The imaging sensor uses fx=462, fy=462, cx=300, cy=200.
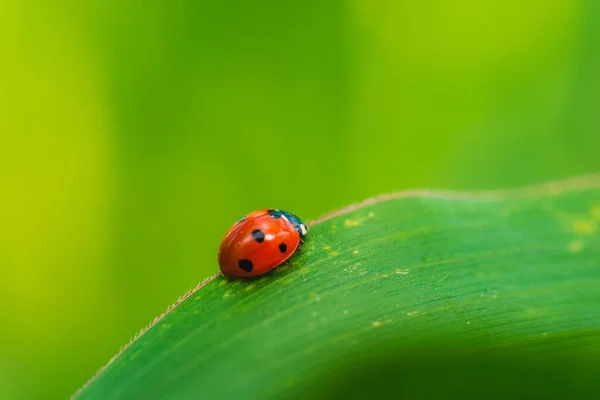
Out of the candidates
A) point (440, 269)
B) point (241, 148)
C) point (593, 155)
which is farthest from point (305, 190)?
point (593, 155)

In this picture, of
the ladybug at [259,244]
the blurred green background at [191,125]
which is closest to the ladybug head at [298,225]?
the ladybug at [259,244]

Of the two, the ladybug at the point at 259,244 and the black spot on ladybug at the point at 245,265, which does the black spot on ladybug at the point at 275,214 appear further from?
the black spot on ladybug at the point at 245,265

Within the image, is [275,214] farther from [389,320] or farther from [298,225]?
[389,320]

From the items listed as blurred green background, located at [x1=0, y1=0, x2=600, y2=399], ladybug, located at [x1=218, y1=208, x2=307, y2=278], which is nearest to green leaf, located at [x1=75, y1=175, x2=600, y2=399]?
ladybug, located at [x1=218, y1=208, x2=307, y2=278]

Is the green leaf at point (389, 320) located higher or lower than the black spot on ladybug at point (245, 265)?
lower

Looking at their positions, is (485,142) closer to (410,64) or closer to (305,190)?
(410,64)

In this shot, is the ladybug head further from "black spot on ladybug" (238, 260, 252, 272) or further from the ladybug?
"black spot on ladybug" (238, 260, 252, 272)

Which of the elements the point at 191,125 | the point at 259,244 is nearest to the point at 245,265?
the point at 259,244
